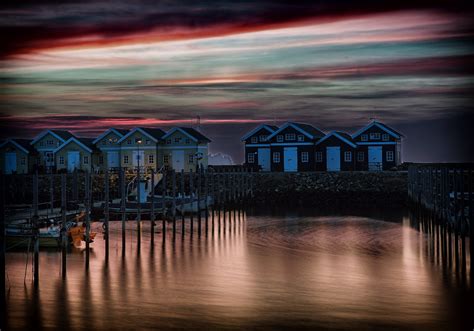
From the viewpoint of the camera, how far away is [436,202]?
21797mm

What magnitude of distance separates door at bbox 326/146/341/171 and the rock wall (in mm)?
2376

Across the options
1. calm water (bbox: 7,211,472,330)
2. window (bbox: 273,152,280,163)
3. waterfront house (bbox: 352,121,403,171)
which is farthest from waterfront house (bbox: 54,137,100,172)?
calm water (bbox: 7,211,472,330)

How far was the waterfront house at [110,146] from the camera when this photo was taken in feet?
147

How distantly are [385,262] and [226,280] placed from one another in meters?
4.08

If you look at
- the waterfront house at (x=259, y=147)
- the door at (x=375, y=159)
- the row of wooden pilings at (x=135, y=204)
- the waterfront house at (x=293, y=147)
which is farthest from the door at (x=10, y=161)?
the door at (x=375, y=159)

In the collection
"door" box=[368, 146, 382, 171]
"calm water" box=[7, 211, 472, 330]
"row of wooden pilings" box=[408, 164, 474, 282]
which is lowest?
"calm water" box=[7, 211, 472, 330]

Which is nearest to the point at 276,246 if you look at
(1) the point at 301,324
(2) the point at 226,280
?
(2) the point at 226,280

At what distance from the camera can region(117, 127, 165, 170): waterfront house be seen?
44.0 metres

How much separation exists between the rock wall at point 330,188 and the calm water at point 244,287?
676 inches

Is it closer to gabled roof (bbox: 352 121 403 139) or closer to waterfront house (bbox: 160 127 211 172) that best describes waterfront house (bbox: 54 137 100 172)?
waterfront house (bbox: 160 127 211 172)

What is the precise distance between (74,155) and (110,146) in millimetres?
2440

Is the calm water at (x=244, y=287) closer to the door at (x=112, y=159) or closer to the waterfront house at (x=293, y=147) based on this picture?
the waterfront house at (x=293, y=147)

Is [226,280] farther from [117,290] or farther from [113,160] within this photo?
[113,160]

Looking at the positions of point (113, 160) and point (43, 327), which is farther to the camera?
point (113, 160)
